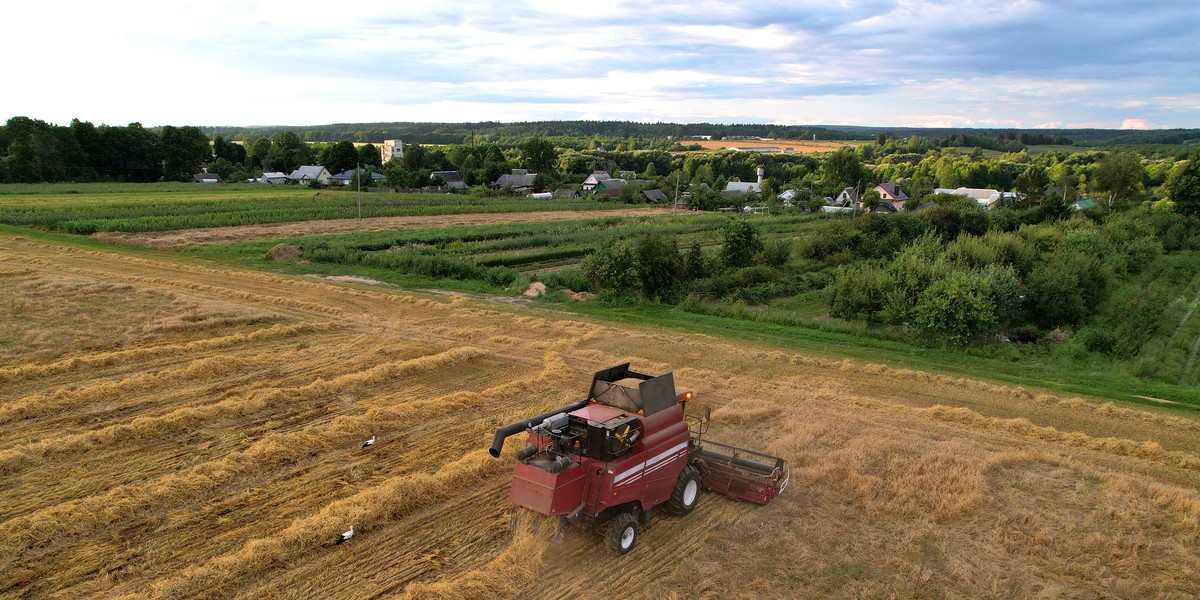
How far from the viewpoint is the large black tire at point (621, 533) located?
10031mm

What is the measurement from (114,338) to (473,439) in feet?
41.0

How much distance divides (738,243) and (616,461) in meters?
27.9

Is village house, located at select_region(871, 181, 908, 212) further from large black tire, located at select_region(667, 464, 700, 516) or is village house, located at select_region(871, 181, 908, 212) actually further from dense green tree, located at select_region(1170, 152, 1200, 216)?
large black tire, located at select_region(667, 464, 700, 516)

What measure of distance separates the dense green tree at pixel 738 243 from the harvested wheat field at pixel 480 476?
1518 cm

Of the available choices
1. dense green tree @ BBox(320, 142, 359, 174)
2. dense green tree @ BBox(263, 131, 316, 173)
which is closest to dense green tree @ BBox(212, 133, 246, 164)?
dense green tree @ BBox(263, 131, 316, 173)

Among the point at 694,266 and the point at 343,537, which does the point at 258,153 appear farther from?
the point at 343,537

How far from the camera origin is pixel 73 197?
2451 inches

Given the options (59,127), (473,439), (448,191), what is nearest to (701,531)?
(473,439)

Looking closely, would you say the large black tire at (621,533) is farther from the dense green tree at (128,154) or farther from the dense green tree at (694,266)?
the dense green tree at (128,154)

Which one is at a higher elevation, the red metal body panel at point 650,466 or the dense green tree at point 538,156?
the dense green tree at point 538,156

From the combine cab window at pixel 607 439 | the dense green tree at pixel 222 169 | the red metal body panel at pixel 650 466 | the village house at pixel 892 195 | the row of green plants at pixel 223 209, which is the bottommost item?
the red metal body panel at pixel 650 466

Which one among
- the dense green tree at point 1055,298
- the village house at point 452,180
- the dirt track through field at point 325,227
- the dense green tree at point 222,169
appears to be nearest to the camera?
the dense green tree at point 1055,298

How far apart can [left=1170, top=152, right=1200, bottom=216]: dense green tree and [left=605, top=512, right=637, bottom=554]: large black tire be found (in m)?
67.9

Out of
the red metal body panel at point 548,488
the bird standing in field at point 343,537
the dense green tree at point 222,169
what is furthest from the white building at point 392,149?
the red metal body panel at point 548,488
